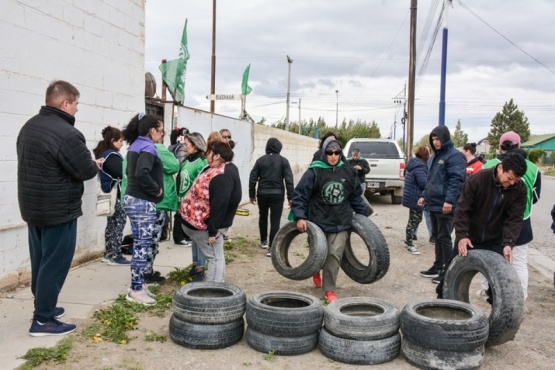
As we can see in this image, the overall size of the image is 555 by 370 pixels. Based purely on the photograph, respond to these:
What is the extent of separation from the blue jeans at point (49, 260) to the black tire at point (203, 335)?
41.5 inches

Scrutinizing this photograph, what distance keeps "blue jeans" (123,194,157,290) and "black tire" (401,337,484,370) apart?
9.00 feet

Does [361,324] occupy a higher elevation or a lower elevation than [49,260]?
lower

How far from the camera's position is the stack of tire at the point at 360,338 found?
13.6ft

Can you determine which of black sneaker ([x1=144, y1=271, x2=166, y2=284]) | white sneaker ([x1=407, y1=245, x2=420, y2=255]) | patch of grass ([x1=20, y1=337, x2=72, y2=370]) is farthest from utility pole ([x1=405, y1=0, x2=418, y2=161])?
patch of grass ([x1=20, y1=337, x2=72, y2=370])

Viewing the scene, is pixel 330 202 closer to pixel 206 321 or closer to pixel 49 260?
pixel 206 321

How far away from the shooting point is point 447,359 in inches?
156

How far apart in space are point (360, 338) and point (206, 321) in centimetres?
127

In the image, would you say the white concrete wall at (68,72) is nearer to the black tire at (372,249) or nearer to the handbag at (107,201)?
the handbag at (107,201)

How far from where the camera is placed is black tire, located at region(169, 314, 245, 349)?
4324mm

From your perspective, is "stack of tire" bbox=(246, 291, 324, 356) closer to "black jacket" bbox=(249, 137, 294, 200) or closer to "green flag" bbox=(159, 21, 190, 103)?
"black jacket" bbox=(249, 137, 294, 200)

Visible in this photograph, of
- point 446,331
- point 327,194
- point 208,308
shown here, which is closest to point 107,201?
point 327,194

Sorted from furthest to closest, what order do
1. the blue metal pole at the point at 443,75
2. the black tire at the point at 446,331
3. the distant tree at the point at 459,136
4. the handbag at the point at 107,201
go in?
the distant tree at the point at 459,136, the blue metal pole at the point at 443,75, the handbag at the point at 107,201, the black tire at the point at 446,331

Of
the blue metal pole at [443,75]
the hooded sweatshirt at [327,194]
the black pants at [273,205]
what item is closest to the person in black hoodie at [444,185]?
the hooded sweatshirt at [327,194]

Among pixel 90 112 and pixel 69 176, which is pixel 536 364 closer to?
pixel 69 176
